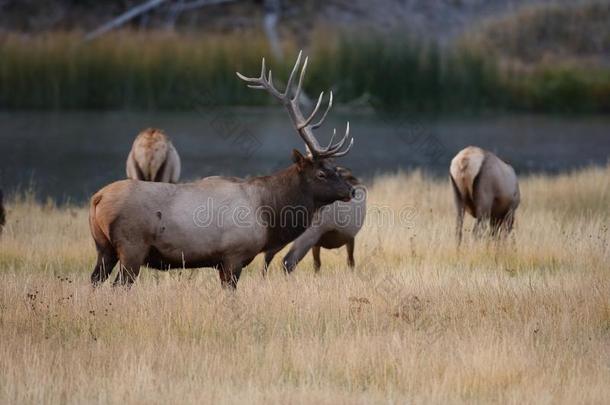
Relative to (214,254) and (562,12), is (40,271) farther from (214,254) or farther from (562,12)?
(562,12)

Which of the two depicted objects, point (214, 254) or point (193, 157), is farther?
point (193, 157)

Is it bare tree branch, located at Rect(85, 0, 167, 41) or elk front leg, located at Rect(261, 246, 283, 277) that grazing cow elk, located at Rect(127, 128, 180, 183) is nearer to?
elk front leg, located at Rect(261, 246, 283, 277)

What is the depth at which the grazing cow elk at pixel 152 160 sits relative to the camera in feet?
45.3

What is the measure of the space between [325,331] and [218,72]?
2027 cm

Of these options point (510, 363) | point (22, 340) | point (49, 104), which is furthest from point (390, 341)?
point (49, 104)

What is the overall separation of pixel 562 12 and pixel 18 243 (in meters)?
25.3

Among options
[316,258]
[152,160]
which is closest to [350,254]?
[316,258]

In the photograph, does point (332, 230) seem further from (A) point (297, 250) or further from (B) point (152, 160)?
(B) point (152, 160)

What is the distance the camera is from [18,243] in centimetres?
1245

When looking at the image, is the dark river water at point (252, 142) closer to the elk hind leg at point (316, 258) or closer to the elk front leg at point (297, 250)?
the elk hind leg at point (316, 258)

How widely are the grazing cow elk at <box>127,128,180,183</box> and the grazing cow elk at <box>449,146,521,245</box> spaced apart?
10.8 ft

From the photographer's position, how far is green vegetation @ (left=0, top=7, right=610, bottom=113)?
28.0 metres

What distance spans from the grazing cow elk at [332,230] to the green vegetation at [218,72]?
54.9 feet

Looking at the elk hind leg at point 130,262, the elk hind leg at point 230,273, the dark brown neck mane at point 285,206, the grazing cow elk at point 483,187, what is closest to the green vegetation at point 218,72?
the grazing cow elk at point 483,187
